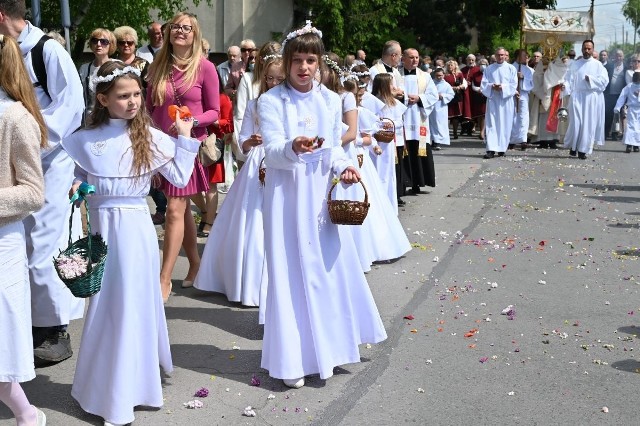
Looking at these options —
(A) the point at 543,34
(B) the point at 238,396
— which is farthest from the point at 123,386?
(A) the point at 543,34

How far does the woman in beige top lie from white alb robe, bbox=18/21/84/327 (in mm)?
1373

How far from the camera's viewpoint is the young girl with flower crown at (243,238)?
7.61m

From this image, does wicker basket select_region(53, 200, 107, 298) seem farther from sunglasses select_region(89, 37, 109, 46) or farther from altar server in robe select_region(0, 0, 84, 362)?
sunglasses select_region(89, 37, 109, 46)

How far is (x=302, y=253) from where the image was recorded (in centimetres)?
573

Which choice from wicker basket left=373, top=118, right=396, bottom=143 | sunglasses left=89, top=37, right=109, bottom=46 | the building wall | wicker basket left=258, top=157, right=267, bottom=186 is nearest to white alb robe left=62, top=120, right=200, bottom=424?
wicker basket left=258, top=157, right=267, bottom=186

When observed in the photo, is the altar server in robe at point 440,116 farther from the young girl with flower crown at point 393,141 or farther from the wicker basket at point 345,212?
the wicker basket at point 345,212

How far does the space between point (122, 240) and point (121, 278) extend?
0.20 meters

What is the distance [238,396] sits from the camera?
5.57 m

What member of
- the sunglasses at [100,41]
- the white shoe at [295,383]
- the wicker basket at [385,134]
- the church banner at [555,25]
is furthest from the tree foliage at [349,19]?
the white shoe at [295,383]

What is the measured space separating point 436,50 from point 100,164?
1792 inches

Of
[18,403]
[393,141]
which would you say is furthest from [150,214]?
[393,141]

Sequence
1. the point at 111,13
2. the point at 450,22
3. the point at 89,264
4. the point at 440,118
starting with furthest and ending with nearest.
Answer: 1. the point at 450,22
2. the point at 111,13
3. the point at 440,118
4. the point at 89,264

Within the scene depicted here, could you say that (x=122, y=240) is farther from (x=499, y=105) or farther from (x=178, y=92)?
(x=499, y=105)

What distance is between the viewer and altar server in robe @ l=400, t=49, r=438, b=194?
13852mm
